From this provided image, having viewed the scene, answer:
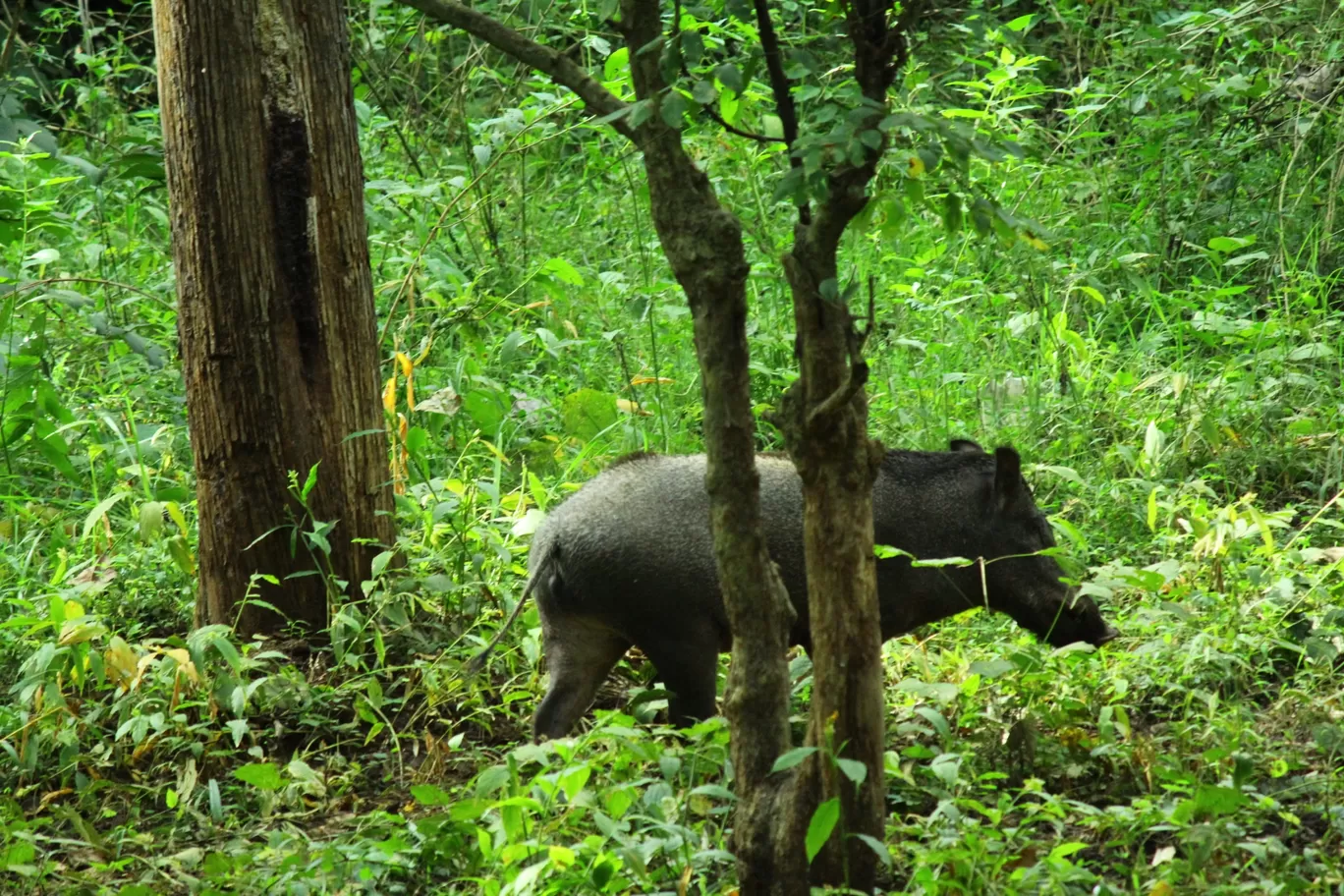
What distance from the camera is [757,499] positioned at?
283 cm

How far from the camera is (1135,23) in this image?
26.2 feet

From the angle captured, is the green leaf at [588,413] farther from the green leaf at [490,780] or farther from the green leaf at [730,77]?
the green leaf at [730,77]

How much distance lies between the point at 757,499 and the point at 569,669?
4.80ft

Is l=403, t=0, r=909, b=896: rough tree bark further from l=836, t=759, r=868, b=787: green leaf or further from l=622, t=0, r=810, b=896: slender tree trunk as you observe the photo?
l=836, t=759, r=868, b=787: green leaf

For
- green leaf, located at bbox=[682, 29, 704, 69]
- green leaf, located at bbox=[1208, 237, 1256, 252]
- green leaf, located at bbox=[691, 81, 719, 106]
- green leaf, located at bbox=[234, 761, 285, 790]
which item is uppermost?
green leaf, located at bbox=[682, 29, 704, 69]

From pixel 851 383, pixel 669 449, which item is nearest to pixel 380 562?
pixel 669 449

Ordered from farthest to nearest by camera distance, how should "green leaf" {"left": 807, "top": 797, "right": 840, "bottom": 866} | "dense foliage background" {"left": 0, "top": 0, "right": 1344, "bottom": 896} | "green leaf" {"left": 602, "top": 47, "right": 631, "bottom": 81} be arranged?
"green leaf" {"left": 602, "top": 47, "right": 631, "bottom": 81}, "dense foliage background" {"left": 0, "top": 0, "right": 1344, "bottom": 896}, "green leaf" {"left": 807, "top": 797, "right": 840, "bottom": 866}

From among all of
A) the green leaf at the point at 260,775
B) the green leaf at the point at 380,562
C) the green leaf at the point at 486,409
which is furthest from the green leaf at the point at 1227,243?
the green leaf at the point at 260,775

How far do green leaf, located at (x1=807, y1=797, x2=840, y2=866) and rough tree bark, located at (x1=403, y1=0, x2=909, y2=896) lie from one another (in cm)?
15

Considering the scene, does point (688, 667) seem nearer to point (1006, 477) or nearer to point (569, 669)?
point (569, 669)

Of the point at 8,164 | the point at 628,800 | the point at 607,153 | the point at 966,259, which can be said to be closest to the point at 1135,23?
the point at 966,259

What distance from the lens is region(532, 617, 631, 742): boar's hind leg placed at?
411 centimetres

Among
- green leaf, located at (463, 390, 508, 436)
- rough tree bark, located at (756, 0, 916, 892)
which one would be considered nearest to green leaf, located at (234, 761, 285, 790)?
rough tree bark, located at (756, 0, 916, 892)

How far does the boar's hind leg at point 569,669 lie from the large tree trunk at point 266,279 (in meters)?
0.90
